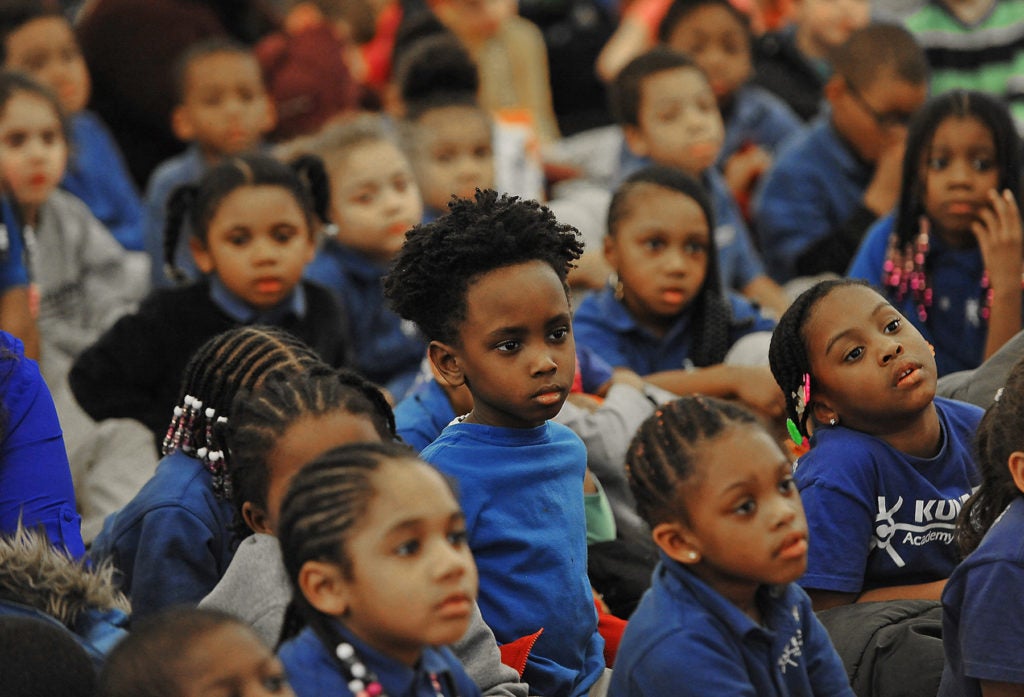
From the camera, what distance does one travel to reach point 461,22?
21.7 ft

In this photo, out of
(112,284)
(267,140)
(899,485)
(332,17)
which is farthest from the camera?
(332,17)

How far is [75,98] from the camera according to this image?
5.68 meters

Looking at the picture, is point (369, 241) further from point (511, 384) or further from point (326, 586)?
point (326, 586)

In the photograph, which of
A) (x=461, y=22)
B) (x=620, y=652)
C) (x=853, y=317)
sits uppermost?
(x=461, y=22)

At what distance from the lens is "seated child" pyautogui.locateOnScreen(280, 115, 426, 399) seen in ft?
15.3

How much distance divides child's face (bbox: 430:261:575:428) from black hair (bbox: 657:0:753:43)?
3601mm

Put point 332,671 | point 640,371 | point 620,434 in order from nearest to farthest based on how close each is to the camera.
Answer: point 332,671 → point 620,434 → point 640,371

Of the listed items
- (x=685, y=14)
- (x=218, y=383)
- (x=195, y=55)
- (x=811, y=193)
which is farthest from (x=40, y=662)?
(x=685, y=14)

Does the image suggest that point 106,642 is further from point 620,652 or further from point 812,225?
point 812,225

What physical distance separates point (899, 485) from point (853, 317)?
331mm

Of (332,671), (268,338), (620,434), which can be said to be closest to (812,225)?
(620,434)

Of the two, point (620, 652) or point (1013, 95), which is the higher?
point (1013, 95)

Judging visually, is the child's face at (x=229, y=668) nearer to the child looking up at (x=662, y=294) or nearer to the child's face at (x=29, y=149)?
the child looking up at (x=662, y=294)

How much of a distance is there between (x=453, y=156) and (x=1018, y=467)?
117 inches
